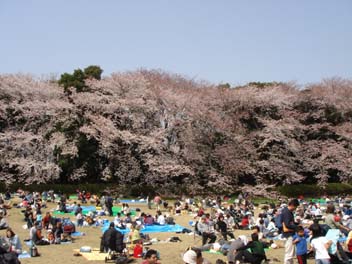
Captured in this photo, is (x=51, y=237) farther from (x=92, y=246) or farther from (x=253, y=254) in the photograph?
(x=253, y=254)

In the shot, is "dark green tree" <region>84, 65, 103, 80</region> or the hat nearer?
the hat

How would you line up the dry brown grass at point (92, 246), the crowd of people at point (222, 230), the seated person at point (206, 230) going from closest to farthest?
the crowd of people at point (222, 230) → the dry brown grass at point (92, 246) → the seated person at point (206, 230)

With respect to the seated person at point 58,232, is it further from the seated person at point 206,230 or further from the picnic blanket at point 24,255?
the seated person at point 206,230

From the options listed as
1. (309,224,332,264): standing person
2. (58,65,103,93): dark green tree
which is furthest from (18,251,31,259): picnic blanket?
(58,65,103,93): dark green tree

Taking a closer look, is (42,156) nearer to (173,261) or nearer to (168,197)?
(168,197)

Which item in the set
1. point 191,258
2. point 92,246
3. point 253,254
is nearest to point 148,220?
point 92,246

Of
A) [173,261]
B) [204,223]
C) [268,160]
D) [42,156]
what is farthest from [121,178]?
[173,261]

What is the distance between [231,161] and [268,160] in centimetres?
344

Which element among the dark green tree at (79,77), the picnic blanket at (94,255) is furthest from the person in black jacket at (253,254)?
the dark green tree at (79,77)

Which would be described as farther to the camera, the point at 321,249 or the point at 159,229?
the point at 159,229

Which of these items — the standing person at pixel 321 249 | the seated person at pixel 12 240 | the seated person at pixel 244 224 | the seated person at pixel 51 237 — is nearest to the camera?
the standing person at pixel 321 249

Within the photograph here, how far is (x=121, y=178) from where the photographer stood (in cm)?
3641

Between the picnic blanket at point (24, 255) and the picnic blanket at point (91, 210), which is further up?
the picnic blanket at point (91, 210)

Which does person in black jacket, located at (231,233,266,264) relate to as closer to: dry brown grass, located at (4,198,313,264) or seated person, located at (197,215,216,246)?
dry brown grass, located at (4,198,313,264)
